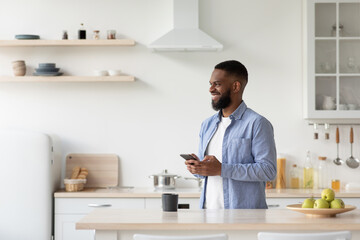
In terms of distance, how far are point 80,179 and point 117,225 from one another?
2.20 metres

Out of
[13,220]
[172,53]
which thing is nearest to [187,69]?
[172,53]

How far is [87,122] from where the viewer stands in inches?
199

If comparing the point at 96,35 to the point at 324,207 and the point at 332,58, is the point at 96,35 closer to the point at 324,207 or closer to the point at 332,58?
the point at 332,58

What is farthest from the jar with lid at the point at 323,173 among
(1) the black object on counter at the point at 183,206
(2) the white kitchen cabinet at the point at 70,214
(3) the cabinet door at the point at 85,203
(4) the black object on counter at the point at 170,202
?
(4) the black object on counter at the point at 170,202

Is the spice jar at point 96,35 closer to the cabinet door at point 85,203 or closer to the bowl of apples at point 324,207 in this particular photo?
the cabinet door at point 85,203

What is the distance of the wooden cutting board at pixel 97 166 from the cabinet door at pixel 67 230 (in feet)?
1.58

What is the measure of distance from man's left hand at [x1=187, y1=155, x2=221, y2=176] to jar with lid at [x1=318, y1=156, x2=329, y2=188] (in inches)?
83.1

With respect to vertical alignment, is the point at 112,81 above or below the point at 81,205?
above

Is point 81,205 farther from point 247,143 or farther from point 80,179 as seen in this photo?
point 247,143

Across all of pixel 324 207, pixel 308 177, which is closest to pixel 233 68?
pixel 324 207

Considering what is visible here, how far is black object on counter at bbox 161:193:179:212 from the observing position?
2969 mm

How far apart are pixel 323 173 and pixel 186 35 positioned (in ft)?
5.10

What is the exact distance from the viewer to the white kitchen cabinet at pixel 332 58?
15.7ft

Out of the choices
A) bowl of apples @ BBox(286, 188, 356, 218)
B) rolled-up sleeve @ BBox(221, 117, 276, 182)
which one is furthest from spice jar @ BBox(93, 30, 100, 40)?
bowl of apples @ BBox(286, 188, 356, 218)
